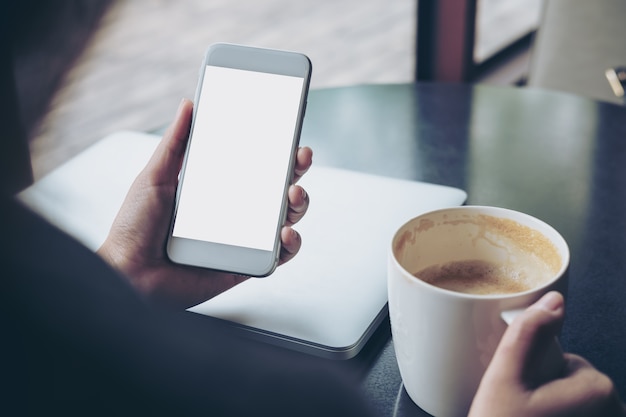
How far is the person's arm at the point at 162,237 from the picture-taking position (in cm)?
59

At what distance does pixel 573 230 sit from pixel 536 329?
335mm

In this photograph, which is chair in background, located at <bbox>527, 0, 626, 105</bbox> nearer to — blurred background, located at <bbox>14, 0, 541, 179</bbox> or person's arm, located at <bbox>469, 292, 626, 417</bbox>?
blurred background, located at <bbox>14, 0, 541, 179</bbox>

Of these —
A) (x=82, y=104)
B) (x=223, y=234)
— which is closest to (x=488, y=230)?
(x=223, y=234)

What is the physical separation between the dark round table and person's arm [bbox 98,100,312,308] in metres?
0.14

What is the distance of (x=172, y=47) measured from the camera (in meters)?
2.67

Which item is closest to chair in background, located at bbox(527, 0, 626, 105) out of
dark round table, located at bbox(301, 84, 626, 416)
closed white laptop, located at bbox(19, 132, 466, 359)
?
dark round table, located at bbox(301, 84, 626, 416)

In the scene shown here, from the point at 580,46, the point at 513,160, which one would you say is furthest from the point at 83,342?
the point at 580,46

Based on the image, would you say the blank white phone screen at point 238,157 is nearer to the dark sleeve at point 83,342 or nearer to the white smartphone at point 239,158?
the white smartphone at point 239,158

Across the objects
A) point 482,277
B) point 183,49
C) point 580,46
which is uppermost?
point 482,277

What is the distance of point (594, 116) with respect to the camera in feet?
3.07

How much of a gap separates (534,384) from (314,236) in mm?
292

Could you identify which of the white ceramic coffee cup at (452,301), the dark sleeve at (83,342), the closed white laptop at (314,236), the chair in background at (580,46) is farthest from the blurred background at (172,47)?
the dark sleeve at (83,342)

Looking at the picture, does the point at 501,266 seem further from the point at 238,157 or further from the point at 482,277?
the point at 238,157

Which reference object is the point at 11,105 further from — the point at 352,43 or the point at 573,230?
the point at 352,43
